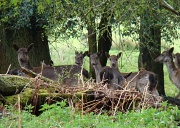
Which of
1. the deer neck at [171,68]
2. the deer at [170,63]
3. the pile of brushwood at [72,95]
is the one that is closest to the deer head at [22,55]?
the deer at [170,63]

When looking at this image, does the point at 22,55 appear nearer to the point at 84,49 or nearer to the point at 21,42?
the point at 21,42

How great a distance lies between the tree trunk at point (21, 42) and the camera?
1786 centimetres

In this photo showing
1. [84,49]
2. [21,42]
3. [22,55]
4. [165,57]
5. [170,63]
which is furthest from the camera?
[84,49]

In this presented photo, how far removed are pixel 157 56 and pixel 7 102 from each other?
34.4ft

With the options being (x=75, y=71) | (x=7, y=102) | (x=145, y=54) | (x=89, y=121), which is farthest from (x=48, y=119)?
(x=145, y=54)

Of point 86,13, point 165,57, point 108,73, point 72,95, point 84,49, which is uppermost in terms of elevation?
point 86,13

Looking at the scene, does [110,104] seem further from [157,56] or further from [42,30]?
[157,56]

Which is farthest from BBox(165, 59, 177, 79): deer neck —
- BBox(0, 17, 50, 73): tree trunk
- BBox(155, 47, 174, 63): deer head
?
BBox(0, 17, 50, 73): tree trunk

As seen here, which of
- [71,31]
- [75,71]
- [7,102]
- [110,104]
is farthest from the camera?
[71,31]

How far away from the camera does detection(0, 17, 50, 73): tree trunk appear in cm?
1786

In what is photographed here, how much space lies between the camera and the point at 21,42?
720 inches

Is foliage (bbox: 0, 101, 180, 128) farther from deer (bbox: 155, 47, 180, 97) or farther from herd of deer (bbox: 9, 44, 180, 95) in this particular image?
deer (bbox: 155, 47, 180, 97)

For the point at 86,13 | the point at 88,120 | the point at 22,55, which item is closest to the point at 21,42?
the point at 22,55

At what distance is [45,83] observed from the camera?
10516 mm
